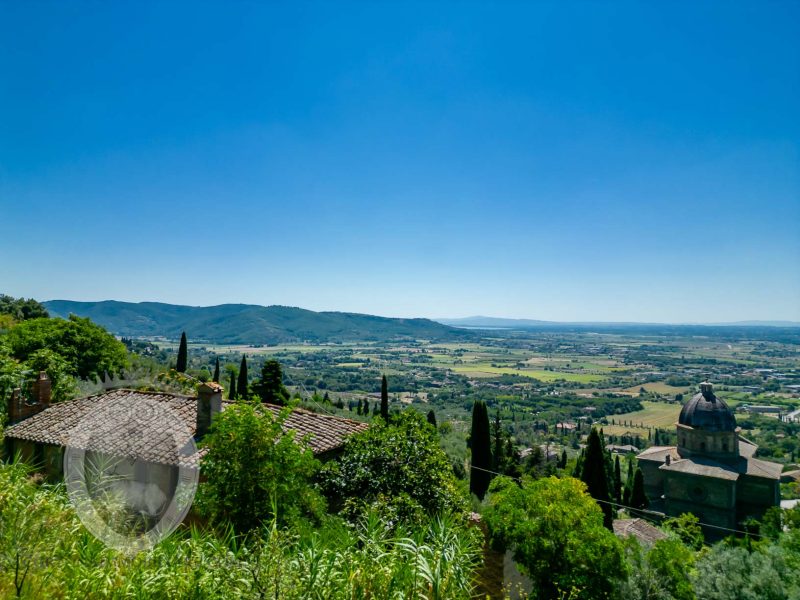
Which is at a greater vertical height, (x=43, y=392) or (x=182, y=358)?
(x=43, y=392)

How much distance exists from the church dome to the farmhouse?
30775 mm

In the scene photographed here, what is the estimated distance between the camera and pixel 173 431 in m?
12.2

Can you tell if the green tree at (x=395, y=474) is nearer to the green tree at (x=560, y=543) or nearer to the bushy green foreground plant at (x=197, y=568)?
the bushy green foreground plant at (x=197, y=568)

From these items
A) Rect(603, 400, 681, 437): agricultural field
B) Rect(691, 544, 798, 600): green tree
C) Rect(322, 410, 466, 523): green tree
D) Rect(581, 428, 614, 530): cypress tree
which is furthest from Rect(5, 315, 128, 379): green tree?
Rect(603, 400, 681, 437): agricultural field

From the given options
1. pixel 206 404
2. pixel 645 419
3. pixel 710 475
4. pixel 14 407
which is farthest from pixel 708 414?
pixel 645 419

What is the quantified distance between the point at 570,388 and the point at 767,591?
144994 millimetres

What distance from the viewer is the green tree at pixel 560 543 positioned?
1255 centimetres

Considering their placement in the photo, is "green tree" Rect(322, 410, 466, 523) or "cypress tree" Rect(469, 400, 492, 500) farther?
"cypress tree" Rect(469, 400, 492, 500)

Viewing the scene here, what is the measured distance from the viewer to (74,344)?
31016 millimetres

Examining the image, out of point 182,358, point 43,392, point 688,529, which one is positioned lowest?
point 688,529

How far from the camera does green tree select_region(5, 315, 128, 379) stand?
28.7 metres

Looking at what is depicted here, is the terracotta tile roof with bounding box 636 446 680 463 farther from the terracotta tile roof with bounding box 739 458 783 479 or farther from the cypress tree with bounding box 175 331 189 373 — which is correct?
the cypress tree with bounding box 175 331 189 373

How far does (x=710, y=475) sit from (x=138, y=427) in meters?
34.7

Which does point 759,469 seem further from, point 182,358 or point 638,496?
point 182,358
